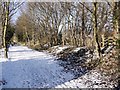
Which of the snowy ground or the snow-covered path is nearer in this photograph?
the snowy ground

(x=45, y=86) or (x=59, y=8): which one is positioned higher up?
(x=59, y=8)

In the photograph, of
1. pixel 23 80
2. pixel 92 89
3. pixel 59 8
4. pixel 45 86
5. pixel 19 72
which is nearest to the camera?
pixel 92 89

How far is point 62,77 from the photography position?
14242 mm

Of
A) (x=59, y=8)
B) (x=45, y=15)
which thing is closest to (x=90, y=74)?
(x=59, y=8)

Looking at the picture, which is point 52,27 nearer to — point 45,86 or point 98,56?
point 98,56

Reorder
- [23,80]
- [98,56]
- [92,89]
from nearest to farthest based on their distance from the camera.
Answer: [92,89] < [23,80] < [98,56]

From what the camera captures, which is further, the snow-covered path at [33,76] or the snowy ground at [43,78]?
the snow-covered path at [33,76]

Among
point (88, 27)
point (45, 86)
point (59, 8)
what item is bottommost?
point (45, 86)

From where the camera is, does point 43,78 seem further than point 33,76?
No

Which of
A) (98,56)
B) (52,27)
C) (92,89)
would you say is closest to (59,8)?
(52,27)

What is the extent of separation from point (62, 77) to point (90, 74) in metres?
1.61

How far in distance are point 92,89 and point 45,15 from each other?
3422cm

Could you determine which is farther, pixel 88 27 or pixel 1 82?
pixel 88 27

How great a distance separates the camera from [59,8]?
133 feet
